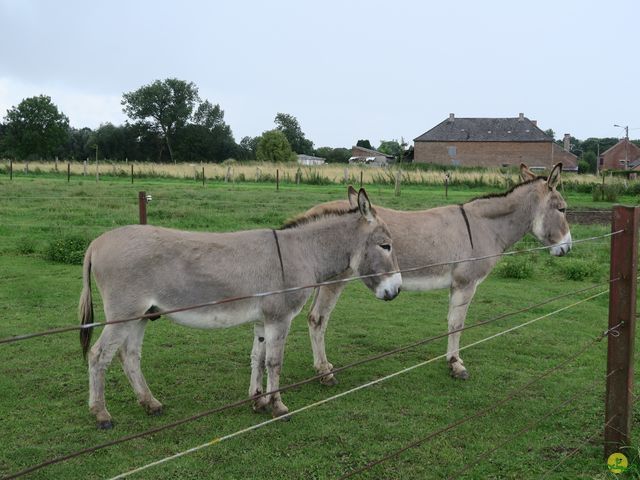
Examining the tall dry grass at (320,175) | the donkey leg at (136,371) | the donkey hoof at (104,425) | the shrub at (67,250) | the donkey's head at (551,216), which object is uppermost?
the tall dry grass at (320,175)

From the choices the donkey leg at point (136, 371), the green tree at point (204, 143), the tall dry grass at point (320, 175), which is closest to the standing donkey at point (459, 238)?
the donkey leg at point (136, 371)

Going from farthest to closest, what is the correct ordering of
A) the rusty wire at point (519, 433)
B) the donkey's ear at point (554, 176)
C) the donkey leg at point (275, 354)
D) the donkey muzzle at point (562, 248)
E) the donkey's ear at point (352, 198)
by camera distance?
the donkey muzzle at point (562, 248) → the donkey's ear at point (554, 176) → the donkey's ear at point (352, 198) → the donkey leg at point (275, 354) → the rusty wire at point (519, 433)

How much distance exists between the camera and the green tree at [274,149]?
70.7 m

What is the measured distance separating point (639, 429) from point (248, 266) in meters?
3.56

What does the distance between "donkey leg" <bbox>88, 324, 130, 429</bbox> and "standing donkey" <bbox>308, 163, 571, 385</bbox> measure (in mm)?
2164


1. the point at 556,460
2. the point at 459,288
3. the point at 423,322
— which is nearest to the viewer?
the point at 556,460

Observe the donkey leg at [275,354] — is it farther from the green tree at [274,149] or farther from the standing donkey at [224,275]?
the green tree at [274,149]

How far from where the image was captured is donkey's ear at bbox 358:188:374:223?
17.1 ft

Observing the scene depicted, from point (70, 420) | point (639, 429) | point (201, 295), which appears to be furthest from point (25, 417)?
point (639, 429)

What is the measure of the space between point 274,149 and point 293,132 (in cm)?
3508

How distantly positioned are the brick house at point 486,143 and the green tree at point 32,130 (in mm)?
45547

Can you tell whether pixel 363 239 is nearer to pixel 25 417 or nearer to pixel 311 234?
pixel 311 234

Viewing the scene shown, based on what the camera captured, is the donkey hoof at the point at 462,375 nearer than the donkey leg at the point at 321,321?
Yes

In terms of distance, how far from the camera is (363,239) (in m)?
5.42
